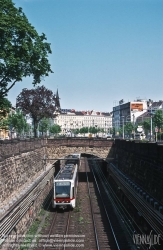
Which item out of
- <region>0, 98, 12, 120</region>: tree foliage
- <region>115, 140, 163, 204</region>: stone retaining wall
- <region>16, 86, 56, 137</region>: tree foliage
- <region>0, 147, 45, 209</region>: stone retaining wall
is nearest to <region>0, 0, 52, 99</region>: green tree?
<region>0, 98, 12, 120</region>: tree foliage

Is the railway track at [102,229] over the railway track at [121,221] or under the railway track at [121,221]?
under

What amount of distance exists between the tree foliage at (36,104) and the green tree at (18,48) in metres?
31.8

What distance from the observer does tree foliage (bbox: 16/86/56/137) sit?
63.9 meters

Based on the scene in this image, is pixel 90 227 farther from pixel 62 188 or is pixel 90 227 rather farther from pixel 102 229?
pixel 62 188

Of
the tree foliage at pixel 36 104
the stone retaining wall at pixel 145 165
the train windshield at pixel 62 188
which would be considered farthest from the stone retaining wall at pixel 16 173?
the tree foliage at pixel 36 104

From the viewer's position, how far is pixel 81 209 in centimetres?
3422

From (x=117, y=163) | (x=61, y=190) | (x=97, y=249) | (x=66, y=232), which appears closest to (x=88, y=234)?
(x=66, y=232)

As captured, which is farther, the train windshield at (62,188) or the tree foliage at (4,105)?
the train windshield at (62,188)

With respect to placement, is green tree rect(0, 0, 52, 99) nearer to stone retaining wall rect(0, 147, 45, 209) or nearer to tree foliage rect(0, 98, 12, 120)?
tree foliage rect(0, 98, 12, 120)

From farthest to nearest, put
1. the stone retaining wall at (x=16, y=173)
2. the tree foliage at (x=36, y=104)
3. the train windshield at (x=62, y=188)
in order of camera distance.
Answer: the tree foliage at (x=36, y=104) < the train windshield at (x=62, y=188) < the stone retaining wall at (x=16, y=173)

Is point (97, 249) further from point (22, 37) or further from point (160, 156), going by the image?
point (22, 37)

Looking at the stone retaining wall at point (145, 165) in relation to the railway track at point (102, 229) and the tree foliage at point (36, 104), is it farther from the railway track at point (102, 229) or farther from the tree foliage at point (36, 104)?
the tree foliage at point (36, 104)

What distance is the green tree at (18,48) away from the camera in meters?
28.4

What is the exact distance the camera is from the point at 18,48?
29.6 m
